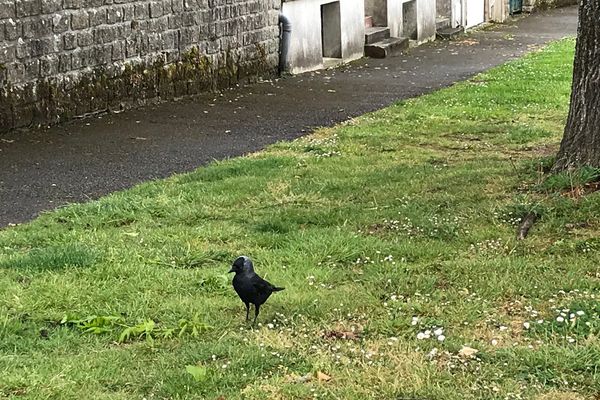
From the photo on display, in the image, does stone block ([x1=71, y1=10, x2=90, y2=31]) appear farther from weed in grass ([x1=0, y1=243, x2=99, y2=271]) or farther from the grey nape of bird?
the grey nape of bird

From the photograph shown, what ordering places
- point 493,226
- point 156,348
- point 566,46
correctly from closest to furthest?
point 156,348, point 493,226, point 566,46

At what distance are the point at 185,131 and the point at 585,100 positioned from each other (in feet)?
15.5

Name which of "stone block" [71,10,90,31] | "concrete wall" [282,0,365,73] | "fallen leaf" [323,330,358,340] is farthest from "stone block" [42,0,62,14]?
"fallen leaf" [323,330,358,340]

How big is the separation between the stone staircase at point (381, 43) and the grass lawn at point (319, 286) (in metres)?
9.79

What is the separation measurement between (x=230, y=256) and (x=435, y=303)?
140 cm

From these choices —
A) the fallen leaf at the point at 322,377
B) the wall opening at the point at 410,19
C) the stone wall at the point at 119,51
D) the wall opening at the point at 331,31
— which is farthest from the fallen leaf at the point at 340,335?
the wall opening at the point at 410,19

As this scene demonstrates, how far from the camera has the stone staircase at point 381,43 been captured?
18.1m

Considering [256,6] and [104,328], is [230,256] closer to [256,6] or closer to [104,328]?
[104,328]

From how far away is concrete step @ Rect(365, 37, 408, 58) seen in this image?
18.1 meters

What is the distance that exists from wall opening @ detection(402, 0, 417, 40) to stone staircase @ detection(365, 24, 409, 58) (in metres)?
1.11

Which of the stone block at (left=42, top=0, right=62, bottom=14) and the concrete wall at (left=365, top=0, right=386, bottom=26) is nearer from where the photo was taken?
the stone block at (left=42, top=0, right=62, bottom=14)

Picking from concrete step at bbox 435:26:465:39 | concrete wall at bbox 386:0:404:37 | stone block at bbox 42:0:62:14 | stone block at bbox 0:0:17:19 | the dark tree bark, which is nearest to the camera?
the dark tree bark

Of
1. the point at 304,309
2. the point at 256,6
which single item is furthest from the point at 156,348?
the point at 256,6

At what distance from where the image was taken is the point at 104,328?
457cm
